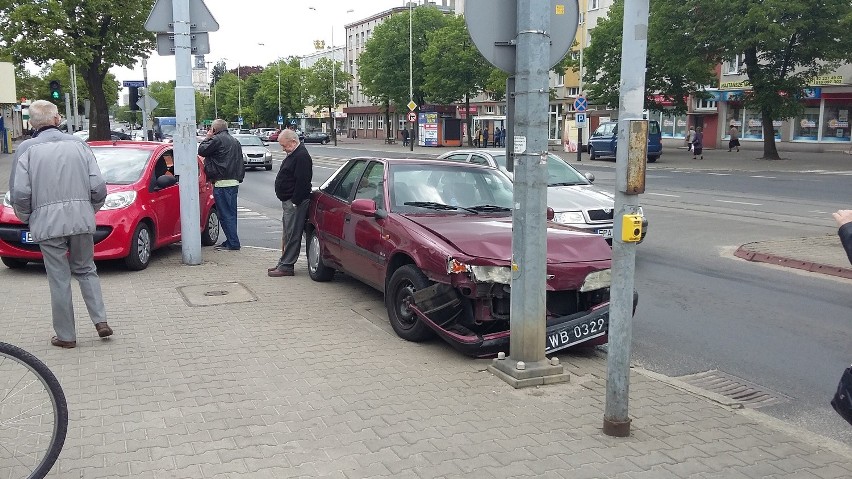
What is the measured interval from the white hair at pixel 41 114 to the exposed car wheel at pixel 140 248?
3.33 m

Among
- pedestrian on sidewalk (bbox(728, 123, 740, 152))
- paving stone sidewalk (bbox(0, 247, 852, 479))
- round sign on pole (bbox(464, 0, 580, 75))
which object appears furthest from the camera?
pedestrian on sidewalk (bbox(728, 123, 740, 152))

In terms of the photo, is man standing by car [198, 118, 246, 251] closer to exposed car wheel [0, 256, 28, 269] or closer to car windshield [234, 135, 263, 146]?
exposed car wheel [0, 256, 28, 269]

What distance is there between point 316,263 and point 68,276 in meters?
3.42

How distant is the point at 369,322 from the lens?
7273 millimetres

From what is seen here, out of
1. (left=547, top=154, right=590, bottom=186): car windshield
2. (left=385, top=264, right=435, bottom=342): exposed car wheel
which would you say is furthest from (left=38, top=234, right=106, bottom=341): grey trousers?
(left=547, top=154, right=590, bottom=186): car windshield

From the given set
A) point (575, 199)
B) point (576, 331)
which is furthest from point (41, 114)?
point (575, 199)

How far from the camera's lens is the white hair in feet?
20.6

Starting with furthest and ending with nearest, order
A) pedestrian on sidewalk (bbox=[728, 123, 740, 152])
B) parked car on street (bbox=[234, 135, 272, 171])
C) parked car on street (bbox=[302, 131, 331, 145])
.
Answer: parked car on street (bbox=[302, 131, 331, 145]), pedestrian on sidewalk (bbox=[728, 123, 740, 152]), parked car on street (bbox=[234, 135, 272, 171])

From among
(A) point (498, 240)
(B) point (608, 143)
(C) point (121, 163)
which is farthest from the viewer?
(B) point (608, 143)

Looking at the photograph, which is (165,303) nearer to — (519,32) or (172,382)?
(172,382)

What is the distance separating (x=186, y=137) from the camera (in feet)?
32.9

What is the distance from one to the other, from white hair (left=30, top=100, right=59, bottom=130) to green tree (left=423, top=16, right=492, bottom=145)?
185 ft

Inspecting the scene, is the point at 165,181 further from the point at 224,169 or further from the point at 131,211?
the point at 224,169

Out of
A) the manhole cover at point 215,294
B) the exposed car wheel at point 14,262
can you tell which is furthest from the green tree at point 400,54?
the manhole cover at point 215,294
